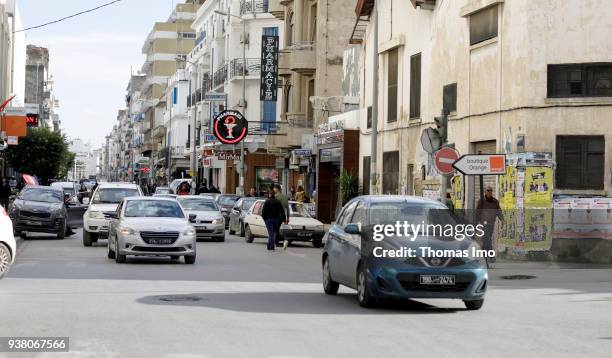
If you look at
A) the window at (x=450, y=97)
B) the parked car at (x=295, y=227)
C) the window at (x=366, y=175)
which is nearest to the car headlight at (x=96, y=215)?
the parked car at (x=295, y=227)

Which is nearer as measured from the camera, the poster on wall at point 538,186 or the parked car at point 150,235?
the parked car at point 150,235

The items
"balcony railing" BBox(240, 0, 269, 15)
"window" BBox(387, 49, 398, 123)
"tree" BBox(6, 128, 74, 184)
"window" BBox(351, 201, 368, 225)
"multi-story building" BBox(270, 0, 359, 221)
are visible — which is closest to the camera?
"window" BBox(351, 201, 368, 225)

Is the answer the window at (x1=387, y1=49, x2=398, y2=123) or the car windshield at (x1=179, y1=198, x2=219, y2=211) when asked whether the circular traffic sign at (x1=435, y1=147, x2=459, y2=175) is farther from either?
the window at (x1=387, y1=49, x2=398, y2=123)

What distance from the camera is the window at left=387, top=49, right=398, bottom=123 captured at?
4069cm

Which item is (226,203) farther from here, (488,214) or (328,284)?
(328,284)

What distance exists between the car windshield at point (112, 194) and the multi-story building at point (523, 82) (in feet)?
30.6

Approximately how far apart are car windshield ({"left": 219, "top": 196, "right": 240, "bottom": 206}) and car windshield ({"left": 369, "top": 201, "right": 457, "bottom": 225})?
1303 inches

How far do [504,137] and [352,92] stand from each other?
1962 cm

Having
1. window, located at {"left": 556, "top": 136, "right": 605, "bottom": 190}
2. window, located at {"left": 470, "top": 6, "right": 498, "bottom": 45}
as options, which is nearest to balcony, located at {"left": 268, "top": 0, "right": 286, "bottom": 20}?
window, located at {"left": 470, "top": 6, "right": 498, "bottom": 45}

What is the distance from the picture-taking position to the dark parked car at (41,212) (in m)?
Result: 35.2

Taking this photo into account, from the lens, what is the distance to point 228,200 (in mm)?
50125

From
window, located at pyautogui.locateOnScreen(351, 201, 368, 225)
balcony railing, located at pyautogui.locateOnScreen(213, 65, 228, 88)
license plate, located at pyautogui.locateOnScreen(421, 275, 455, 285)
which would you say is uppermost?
balcony railing, located at pyautogui.locateOnScreen(213, 65, 228, 88)

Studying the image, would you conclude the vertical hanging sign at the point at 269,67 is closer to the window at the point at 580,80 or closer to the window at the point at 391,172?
the window at the point at 391,172

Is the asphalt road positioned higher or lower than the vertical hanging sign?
lower
